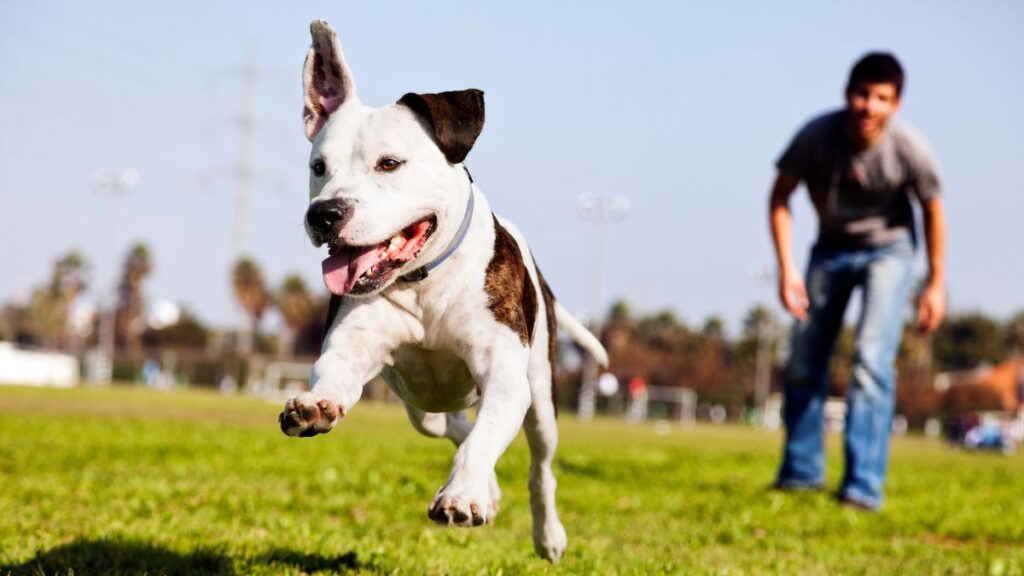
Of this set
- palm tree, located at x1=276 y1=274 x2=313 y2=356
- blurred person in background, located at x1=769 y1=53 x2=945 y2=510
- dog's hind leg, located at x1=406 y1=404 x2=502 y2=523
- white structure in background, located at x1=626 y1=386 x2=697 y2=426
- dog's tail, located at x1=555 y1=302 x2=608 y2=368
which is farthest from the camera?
palm tree, located at x1=276 y1=274 x2=313 y2=356

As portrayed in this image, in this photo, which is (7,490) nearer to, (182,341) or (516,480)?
(516,480)

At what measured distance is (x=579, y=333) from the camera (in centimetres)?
554

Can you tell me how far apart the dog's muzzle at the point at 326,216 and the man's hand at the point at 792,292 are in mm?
5680

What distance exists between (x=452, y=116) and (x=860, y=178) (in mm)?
5360

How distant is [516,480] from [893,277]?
340 cm

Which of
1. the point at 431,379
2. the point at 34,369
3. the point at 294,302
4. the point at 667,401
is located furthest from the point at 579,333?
the point at 294,302

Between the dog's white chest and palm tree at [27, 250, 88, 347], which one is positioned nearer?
the dog's white chest

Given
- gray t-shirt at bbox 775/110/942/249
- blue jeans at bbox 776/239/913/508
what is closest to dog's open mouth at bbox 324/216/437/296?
gray t-shirt at bbox 775/110/942/249

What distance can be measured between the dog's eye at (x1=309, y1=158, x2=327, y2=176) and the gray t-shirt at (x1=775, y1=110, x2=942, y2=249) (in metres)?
5.57

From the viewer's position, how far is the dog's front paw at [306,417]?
3.47 m

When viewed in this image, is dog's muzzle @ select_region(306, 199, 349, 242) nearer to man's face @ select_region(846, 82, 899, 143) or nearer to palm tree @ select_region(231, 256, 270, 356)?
man's face @ select_region(846, 82, 899, 143)

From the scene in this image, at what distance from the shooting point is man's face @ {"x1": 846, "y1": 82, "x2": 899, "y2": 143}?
26.8ft

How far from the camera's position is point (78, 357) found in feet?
295

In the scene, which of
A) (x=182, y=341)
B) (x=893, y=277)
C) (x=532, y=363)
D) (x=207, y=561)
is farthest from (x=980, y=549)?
(x=182, y=341)
